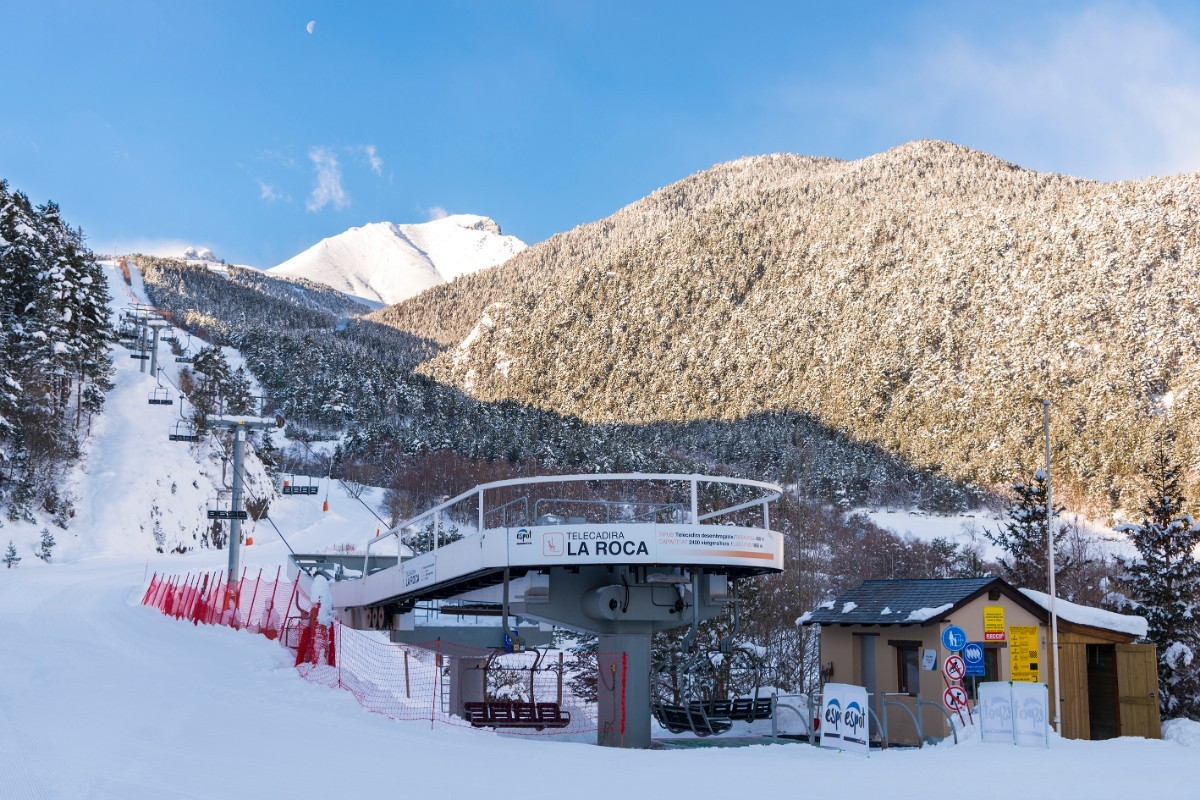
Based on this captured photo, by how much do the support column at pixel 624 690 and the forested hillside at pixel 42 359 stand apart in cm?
3773

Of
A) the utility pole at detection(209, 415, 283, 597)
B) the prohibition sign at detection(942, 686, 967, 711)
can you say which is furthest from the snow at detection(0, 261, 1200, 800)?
the utility pole at detection(209, 415, 283, 597)

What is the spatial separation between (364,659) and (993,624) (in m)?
17.9

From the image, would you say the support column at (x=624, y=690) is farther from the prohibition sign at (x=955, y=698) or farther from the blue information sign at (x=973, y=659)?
the blue information sign at (x=973, y=659)

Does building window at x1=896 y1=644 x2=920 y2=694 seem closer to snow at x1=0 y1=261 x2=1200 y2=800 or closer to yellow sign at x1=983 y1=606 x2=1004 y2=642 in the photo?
yellow sign at x1=983 y1=606 x2=1004 y2=642

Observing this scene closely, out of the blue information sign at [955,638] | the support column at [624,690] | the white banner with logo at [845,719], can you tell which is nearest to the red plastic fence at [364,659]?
the support column at [624,690]

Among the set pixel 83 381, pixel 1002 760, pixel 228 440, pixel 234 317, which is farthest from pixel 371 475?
pixel 234 317

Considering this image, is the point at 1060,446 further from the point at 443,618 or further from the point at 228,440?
the point at 443,618

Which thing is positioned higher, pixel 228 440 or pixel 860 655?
pixel 228 440

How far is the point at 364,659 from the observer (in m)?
30.4

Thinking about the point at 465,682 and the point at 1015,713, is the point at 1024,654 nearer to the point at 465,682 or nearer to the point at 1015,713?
the point at 1015,713

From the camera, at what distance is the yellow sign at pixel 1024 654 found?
70.6 feet

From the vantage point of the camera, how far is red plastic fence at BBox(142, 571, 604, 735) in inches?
802

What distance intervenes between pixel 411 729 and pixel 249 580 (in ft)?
75.7

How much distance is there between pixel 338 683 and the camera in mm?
19203
